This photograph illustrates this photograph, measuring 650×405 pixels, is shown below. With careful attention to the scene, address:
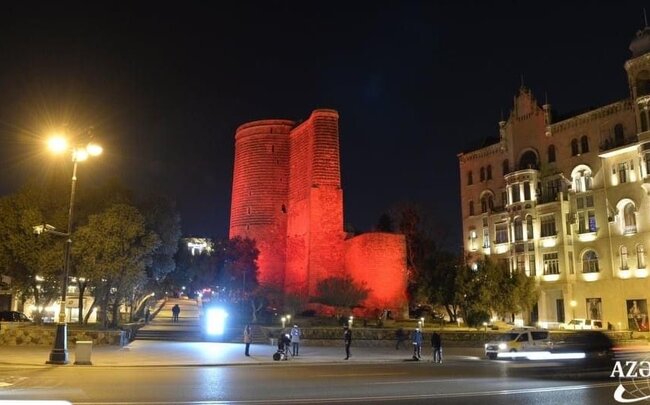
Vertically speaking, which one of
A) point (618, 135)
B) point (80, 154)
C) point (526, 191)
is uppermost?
point (618, 135)

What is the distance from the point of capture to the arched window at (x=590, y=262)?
49125 millimetres

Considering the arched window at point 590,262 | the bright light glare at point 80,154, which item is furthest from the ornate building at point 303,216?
the bright light glare at point 80,154

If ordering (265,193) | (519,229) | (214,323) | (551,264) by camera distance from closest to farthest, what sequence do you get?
(214,323), (551,264), (519,229), (265,193)

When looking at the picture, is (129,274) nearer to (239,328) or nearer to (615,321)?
(239,328)

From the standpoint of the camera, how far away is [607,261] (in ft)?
157

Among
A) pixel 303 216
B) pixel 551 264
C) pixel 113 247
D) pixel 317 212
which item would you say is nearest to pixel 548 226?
pixel 551 264

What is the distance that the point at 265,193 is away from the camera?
6191cm

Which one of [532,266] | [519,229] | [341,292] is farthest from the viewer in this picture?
[519,229]

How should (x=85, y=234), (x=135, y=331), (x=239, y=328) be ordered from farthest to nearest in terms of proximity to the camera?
1. (x=239, y=328)
2. (x=135, y=331)
3. (x=85, y=234)

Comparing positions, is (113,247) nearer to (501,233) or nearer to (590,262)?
(590,262)

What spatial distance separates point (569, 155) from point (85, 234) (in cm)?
4151

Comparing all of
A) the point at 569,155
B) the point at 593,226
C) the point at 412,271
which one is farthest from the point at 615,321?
the point at 412,271

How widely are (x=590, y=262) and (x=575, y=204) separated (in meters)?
5.28

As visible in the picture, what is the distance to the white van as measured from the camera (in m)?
24.4
